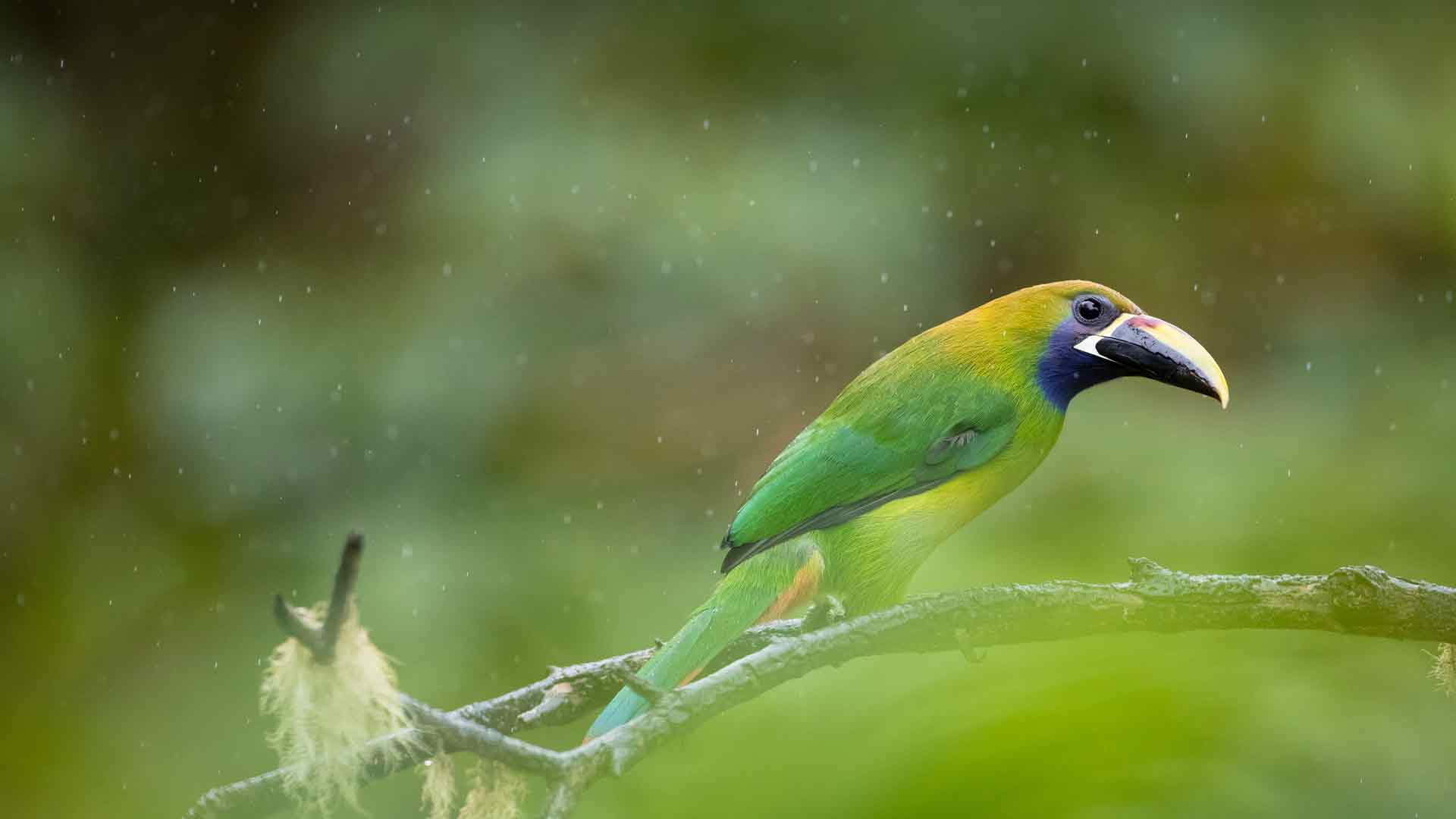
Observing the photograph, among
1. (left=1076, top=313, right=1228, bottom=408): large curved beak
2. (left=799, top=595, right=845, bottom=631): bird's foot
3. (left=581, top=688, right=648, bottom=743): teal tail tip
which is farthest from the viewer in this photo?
(left=1076, top=313, right=1228, bottom=408): large curved beak

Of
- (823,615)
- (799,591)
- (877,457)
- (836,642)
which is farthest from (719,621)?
(877,457)

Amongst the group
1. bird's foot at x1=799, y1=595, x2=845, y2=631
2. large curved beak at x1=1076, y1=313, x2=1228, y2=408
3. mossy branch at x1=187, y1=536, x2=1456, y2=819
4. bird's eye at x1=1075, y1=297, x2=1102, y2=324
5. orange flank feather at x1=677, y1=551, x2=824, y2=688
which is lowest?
mossy branch at x1=187, y1=536, x2=1456, y2=819

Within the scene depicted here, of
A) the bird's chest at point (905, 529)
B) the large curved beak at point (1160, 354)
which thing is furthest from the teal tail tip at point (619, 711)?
the large curved beak at point (1160, 354)

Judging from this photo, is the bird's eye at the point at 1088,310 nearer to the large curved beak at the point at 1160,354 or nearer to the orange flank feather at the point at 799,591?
the large curved beak at the point at 1160,354

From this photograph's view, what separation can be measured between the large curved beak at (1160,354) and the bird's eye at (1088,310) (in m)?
0.06

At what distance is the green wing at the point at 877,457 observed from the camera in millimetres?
2252

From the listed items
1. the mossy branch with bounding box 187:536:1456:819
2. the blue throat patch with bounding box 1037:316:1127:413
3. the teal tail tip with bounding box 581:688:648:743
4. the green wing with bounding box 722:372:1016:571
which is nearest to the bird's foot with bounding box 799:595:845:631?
the mossy branch with bounding box 187:536:1456:819

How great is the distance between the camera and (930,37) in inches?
171

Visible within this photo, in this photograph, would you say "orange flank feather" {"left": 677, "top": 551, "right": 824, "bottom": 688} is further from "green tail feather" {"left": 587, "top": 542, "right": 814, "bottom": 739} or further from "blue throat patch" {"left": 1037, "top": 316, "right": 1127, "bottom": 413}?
"blue throat patch" {"left": 1037, "top": 316, "right": 1127, "bottom": 413}

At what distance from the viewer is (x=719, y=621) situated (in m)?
2.00

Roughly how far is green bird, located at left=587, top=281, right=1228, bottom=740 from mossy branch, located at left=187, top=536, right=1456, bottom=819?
208 mm

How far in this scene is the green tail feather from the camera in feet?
5.51

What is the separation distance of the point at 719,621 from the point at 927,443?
0.55m

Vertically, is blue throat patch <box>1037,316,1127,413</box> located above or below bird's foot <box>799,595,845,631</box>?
above
